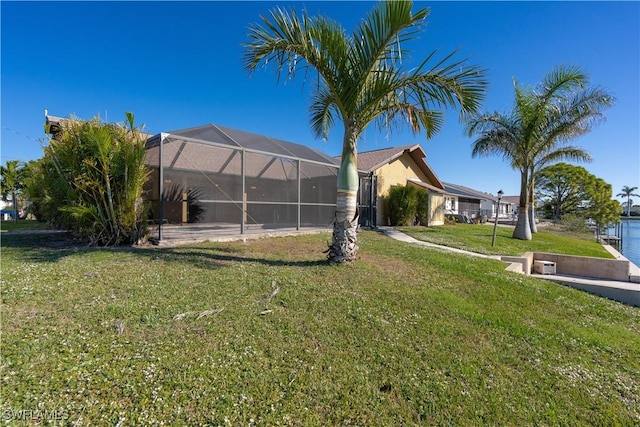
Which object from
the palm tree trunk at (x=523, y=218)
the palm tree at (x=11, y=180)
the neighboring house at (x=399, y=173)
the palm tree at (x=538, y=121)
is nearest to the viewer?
the palm tree at (x=538, y=121)

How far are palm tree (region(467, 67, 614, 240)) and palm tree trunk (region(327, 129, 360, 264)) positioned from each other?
36.0ft

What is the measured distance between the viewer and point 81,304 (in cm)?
352

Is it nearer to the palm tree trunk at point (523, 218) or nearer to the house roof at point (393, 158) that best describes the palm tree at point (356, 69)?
the house roof at point (393, 158)

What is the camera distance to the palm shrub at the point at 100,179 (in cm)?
676

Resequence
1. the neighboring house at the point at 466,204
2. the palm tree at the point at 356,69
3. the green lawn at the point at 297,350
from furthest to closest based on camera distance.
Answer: the neighboring house at the point at 466,204 → the palm tree at the point at 356,69 → the green lawn at the point at 297,350

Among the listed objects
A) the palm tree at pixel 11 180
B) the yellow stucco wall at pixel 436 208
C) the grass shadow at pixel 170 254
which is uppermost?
the palm tree at pixel 11 180

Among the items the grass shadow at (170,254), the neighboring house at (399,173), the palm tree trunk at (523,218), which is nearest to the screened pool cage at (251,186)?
the neighboring house at (399,173)

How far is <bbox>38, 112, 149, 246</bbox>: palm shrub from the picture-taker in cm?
676

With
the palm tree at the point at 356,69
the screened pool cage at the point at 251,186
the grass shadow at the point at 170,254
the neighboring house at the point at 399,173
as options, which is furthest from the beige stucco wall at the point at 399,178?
the grass shadow at the point at 170,254

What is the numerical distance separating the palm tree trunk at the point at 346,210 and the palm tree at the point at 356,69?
0.07 feet

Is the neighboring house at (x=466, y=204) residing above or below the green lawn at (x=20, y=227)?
above

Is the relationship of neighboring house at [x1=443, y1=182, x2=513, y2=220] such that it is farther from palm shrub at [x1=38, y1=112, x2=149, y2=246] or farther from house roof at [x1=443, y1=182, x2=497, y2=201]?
palm shrub at [x1=38, y1=112, x2=149, y2=246]

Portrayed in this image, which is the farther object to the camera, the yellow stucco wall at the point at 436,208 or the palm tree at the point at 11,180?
the palm tree at the point at 11,180

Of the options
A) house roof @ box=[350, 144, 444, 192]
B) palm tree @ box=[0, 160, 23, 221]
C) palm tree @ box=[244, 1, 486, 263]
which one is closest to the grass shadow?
palm tree @ box=[244, 1, 486, 263]
